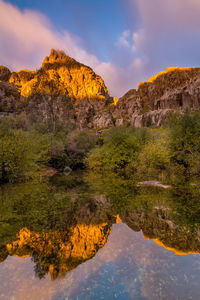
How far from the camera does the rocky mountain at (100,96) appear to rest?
117 meters

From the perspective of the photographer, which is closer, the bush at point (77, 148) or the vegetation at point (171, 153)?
the vegetation at point (171, 153)

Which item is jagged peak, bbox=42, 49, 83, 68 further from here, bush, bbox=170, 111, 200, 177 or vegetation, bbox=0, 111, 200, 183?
bush, bbox=170, 111, 200, 177

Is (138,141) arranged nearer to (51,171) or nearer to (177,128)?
(177,128)

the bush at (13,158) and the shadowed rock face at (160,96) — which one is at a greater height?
the shadowed rock face at (160,96)

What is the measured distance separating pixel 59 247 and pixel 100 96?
18193 centimetres

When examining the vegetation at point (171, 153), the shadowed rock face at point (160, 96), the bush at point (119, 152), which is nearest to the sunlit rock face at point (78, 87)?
the shadowed rock face at point (160, 96)

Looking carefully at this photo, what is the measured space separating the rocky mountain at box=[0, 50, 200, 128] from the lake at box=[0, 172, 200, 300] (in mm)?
89229

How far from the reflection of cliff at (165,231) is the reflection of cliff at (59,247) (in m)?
1.72

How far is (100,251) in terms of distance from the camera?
24.4 ft

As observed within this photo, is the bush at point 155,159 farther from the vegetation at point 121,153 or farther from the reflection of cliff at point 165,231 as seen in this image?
the reflection of cliff at point 165,231

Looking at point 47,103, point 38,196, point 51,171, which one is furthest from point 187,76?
Result: point 38,196

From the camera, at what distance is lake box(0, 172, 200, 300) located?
17.1 ft

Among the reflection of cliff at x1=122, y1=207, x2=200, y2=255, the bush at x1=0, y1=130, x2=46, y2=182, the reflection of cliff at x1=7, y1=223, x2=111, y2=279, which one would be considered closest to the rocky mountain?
the bush at x1=0, y1=130, x2=46, y2=182

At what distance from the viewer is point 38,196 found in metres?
15.7
